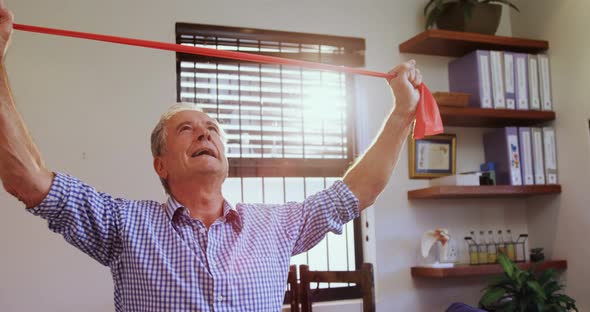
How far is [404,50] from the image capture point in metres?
3.28

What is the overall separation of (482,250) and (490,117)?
682 mm

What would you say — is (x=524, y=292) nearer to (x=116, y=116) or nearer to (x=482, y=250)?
(x=482, y=250)

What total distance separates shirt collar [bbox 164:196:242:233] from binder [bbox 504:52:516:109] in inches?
79.1

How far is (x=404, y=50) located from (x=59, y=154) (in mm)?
1732

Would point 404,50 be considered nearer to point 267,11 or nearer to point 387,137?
point 267,11

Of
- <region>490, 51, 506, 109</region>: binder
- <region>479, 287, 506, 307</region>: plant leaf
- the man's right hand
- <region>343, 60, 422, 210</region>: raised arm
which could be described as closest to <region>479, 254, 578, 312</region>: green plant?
<region>479, 287, 506, 307</region>: plant leaf

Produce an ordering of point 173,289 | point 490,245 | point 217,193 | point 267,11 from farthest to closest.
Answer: point 490,245, point 267,11, point 217,193, point 173,289

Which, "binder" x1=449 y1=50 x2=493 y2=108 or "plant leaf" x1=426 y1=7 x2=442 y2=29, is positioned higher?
"plant leaf" x1=426 y1=7 x2=442 y2=29

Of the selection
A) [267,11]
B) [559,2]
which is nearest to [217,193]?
[267,11]

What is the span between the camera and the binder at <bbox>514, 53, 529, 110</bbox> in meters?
3.26

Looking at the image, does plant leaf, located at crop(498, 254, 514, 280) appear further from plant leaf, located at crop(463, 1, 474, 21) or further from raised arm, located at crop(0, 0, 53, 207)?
raised arm, located at crop(0, 0, 53, 207)

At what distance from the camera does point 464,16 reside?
126 inches

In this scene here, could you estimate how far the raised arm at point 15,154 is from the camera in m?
1.28

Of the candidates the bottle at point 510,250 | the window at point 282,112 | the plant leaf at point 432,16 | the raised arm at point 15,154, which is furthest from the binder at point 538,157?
the raised arm at point 15,154
